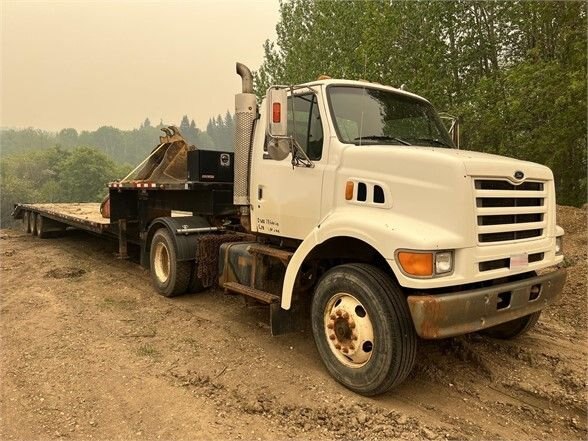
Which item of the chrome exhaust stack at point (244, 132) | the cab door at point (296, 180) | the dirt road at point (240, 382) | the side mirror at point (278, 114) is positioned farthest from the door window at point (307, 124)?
the dirt road at point (240, 382)

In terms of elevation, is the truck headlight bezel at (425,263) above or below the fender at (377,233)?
below

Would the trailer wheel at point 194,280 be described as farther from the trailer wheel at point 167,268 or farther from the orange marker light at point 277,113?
the orange marker light at point 277,113

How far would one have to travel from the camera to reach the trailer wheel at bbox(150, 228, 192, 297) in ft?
20.0

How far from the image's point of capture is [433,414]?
128 inches

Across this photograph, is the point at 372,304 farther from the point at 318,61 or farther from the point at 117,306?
the point at 318,61

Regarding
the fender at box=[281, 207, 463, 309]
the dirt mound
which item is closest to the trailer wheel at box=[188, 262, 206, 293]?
the dirt mound

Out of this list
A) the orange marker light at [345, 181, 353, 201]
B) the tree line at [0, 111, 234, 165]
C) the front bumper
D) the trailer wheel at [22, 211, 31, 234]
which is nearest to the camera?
the front bumper

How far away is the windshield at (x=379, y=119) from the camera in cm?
401

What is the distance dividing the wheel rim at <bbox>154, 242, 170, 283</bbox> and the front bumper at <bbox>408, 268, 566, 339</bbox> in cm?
432

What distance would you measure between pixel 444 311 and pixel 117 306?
4389 millimetres

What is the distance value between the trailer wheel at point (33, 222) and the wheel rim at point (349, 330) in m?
11.1

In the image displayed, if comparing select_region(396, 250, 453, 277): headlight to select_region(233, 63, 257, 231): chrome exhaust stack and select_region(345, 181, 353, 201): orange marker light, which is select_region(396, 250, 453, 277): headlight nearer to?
select_region(345, 181, 353, 201): orange marker light

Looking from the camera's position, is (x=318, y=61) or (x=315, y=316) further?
(x=318, y=61)

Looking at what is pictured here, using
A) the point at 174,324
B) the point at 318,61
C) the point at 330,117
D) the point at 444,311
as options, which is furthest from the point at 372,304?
the point at 318,61
